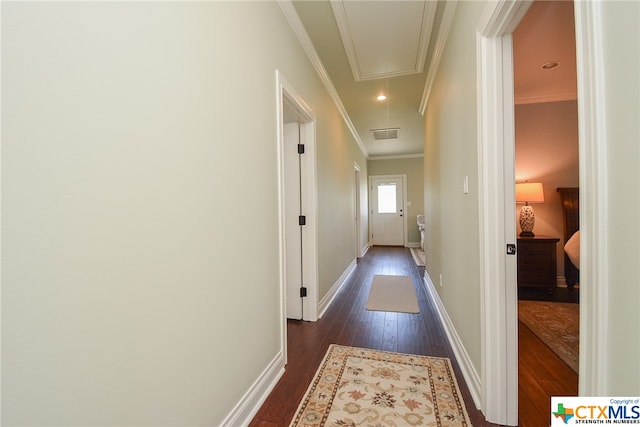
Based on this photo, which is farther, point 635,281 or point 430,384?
point 430,384

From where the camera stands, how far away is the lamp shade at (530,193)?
3.31m

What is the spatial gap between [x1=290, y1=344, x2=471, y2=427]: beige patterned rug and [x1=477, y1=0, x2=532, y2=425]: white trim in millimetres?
278

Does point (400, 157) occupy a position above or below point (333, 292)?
above

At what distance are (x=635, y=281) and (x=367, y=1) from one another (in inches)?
86.7

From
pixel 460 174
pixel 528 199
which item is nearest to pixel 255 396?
pixel 460 174

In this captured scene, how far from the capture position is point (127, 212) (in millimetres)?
813

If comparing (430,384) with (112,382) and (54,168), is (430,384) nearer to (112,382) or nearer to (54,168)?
(112,382)

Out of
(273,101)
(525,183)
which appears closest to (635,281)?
(273,101)

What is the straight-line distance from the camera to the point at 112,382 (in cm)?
77

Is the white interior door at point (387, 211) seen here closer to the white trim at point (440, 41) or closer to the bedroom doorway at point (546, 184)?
the bedroom doorway at point (546, 184)

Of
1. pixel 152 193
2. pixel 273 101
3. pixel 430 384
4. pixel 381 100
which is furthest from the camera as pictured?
pixel 381 100

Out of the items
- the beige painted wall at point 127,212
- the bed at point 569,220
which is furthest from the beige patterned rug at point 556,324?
the beige painted wall at point 127,212

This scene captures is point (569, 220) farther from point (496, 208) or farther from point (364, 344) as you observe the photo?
point (364, 344)

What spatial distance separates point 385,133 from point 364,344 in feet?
14.1
